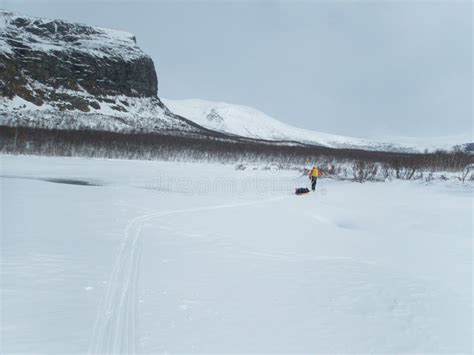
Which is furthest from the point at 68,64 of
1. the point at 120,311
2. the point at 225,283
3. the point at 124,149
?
the point at 120,311

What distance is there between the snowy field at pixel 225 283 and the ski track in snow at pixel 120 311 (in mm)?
18

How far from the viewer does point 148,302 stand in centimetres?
388

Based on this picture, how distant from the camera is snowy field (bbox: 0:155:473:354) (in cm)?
320

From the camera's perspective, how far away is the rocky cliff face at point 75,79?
73875 mm

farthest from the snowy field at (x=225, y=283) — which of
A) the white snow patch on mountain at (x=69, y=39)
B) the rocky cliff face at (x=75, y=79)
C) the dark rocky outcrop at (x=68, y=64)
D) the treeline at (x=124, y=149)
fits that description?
the white snow patch on mountain at (x=69, y=39)

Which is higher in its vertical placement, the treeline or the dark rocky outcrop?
the dark rocky outcrop

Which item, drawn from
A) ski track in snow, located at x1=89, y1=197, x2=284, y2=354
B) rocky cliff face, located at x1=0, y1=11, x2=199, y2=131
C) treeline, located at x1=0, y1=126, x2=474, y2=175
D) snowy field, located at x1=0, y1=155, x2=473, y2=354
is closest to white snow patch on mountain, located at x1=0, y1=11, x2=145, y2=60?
rocky cliff face, located at x1=0, y1=11, x2=199, y2=131

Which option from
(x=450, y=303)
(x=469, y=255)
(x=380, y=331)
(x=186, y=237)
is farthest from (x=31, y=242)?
(x=469, y=255)

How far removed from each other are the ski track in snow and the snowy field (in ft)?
0.06

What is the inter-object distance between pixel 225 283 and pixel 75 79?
11705cm

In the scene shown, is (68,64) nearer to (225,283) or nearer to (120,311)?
(225,283)

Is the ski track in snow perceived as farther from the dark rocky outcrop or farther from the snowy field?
the dark rocky outcrop

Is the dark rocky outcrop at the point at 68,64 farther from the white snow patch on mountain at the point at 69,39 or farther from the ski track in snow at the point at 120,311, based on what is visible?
the ski track in snow at the point at 120,311

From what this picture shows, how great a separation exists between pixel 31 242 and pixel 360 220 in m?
10.1
